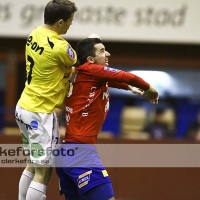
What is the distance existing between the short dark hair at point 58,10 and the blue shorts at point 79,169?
1.11m

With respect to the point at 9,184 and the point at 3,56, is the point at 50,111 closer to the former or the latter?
the point at 9,184

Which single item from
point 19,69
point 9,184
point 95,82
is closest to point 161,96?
point 19,69

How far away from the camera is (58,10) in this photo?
5.08m

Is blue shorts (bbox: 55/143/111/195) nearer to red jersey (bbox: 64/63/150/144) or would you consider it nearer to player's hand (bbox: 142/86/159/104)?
red jersey (bbox: 64/63/150/144)

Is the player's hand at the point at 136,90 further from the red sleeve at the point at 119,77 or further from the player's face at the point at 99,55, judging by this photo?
the player's face at the point at 99,55

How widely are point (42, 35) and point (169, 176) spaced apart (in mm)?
3839

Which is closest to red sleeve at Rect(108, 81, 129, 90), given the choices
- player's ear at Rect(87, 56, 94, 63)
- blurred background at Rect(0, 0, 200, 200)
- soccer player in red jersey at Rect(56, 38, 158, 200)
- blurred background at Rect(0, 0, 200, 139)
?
soccer player in red jersey at Rect(56, 38, 158, 200)

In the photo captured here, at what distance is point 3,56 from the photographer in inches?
442

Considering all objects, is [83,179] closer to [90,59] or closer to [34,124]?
[34,124]

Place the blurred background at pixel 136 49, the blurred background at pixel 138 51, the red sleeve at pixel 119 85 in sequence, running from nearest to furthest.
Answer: the red sleeve at pixel 119 85 < the blurred background at pixel 138 51 < the blurred background at pixel 136 49

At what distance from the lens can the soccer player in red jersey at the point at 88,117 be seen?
16.6 feet

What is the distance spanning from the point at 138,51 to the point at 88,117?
629 centimetres

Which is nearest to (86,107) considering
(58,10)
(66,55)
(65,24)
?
(66,55)

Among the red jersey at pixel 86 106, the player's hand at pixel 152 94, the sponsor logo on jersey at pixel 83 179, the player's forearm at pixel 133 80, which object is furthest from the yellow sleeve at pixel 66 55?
the sponsor logo on jersey at pixel 83 179
